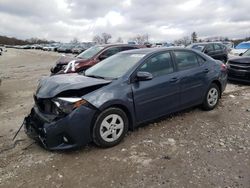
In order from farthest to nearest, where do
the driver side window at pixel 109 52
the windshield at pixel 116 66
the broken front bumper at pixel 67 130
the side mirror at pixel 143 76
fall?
the driver side window at pixel 109 52 < the windshield at pixel 116 66 < the side mirror at pixel 143 76 < the broken front bumper at pixel 67 130

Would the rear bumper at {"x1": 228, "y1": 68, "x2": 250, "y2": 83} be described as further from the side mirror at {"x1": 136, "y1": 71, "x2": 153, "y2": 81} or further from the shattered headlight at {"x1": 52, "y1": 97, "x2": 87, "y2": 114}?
the shattered headlight at {"x1": 52, "y1": 97, "x2": 87, "y2": 114}

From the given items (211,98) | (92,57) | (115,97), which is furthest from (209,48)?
(115,97)

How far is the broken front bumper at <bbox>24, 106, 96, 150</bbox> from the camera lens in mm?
4172

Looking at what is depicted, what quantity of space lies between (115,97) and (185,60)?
2.12m

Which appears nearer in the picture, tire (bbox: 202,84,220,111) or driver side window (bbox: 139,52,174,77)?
driver side window (bbox: 139,52,174,77)

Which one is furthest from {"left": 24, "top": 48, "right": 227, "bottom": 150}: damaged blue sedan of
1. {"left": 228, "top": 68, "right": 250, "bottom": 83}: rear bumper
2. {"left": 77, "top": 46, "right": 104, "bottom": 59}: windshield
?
{"left": 77, "top": 46, "right": 104, "bottom": 59}: windshield

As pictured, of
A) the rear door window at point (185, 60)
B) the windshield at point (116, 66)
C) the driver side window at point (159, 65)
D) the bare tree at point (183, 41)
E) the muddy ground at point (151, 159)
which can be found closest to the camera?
the muddy ground at point (151, 159)

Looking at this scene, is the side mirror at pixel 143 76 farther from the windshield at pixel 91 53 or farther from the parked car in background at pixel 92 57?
the windshield at pixel 91 53

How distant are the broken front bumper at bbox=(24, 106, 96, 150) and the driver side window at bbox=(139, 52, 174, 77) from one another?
142cm

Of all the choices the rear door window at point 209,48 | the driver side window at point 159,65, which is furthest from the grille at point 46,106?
the rear door window at point 209,48

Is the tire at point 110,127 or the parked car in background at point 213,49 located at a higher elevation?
the parked car in background at point 213,49

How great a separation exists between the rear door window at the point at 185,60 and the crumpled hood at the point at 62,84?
1739mm

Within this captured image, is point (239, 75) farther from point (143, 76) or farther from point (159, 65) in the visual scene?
point (143, 76)

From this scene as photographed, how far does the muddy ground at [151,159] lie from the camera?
3619 millimetres
